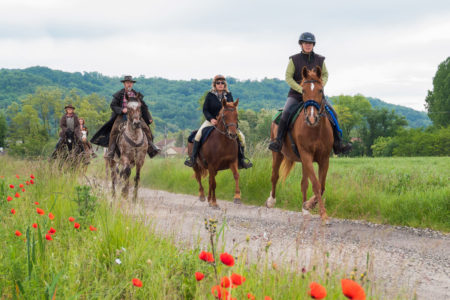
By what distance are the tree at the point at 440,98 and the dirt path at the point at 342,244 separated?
5832 centimetres

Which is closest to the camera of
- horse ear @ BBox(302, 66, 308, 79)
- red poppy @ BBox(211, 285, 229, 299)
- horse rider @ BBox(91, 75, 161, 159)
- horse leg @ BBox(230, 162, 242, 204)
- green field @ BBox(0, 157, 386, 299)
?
red poppy @ BBox(211, 285, 229, 299)

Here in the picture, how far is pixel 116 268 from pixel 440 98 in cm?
6480

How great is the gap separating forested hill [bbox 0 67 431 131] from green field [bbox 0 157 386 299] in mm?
111147

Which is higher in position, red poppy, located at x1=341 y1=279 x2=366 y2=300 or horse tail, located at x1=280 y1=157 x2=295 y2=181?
red poppy, located at x1=341 y1=279 x2=366 y2=300

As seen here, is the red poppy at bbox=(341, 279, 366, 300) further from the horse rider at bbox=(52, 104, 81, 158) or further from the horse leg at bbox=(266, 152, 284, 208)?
the horse rider at bbox=(52, 104, 81, 158)

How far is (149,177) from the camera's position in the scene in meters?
19.9

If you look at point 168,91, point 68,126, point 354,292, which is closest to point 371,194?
point 354,292

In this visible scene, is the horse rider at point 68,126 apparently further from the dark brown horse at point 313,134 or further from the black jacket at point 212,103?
the dark brown horse at point 313,134

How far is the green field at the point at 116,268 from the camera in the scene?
10.1ft

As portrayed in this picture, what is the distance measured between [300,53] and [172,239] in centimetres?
607

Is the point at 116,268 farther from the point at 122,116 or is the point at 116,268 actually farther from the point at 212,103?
the point at 122,116

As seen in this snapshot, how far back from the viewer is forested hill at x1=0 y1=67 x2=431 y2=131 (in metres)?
130

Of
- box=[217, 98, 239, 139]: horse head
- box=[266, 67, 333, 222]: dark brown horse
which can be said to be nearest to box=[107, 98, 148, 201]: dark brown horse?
box=[217, 98, 239, 139]: horse head

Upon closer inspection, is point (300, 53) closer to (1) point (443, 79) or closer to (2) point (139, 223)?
(2) point (139, 223)
